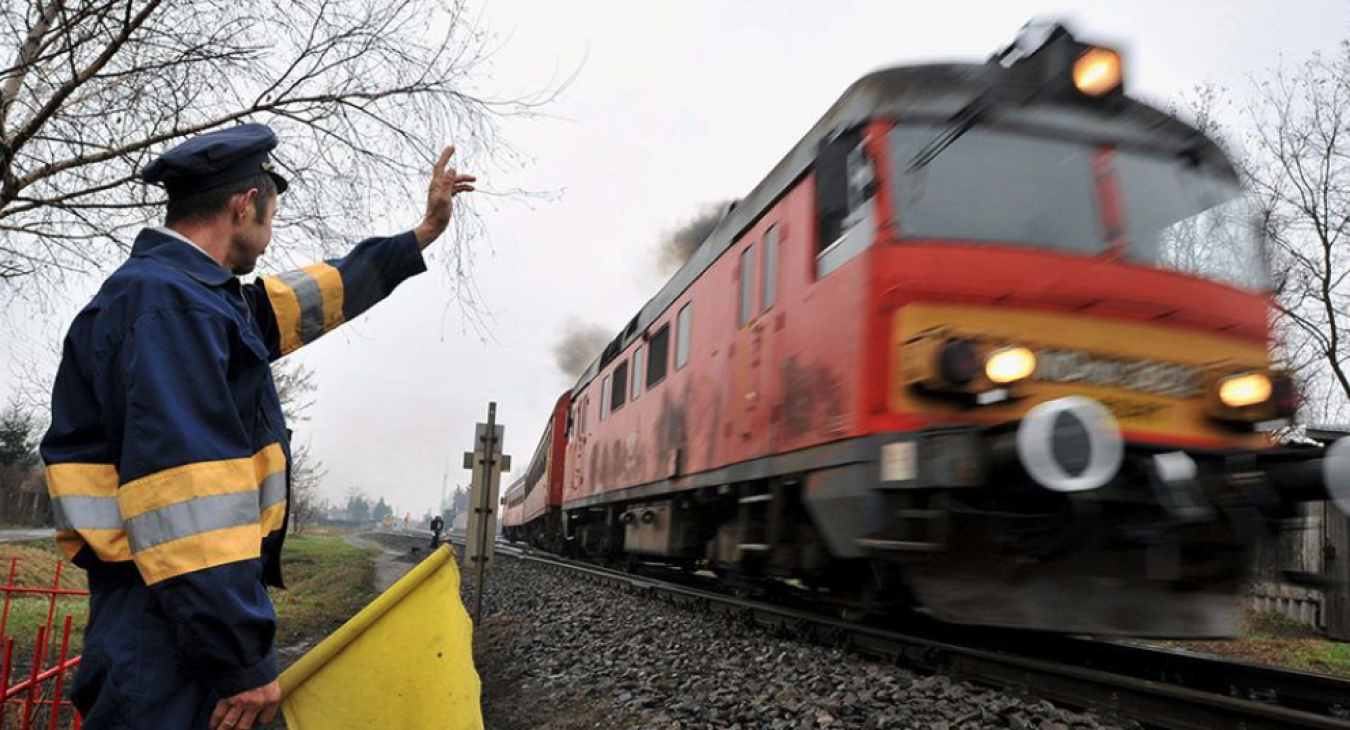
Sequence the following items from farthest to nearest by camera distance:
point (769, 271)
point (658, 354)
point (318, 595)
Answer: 1. point (318, 595)
2. point (658, 354)
3. point (769, 271)

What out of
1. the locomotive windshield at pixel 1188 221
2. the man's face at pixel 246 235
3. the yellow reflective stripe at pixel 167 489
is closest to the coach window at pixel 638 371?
the locomotive windshield at pixel 1188 221

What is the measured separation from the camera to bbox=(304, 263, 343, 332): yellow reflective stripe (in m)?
2.43

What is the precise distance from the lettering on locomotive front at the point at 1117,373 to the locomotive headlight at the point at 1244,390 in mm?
155

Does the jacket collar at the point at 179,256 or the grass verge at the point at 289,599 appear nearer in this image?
the jacket collar at the point at 179,256

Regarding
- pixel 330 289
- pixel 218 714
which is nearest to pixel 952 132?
pixel 330 289

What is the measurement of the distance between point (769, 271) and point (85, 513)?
5729mm

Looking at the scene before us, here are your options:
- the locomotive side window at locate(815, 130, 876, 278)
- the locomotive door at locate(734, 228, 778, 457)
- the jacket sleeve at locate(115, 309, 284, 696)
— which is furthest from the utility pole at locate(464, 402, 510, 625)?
the jacket sleeve at locate(115, 309, 284, 696)

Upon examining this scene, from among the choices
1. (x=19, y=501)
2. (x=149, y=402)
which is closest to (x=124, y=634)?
(x=149, y=402)

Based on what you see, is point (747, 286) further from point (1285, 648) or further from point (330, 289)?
point (1285, 648)

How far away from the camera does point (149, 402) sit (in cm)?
163

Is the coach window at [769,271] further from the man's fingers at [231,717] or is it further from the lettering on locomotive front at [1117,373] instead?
the man's fingers at [231,717]

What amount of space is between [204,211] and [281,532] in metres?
0.71

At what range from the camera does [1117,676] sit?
468 cm

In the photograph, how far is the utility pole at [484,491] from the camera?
983 centimetres
